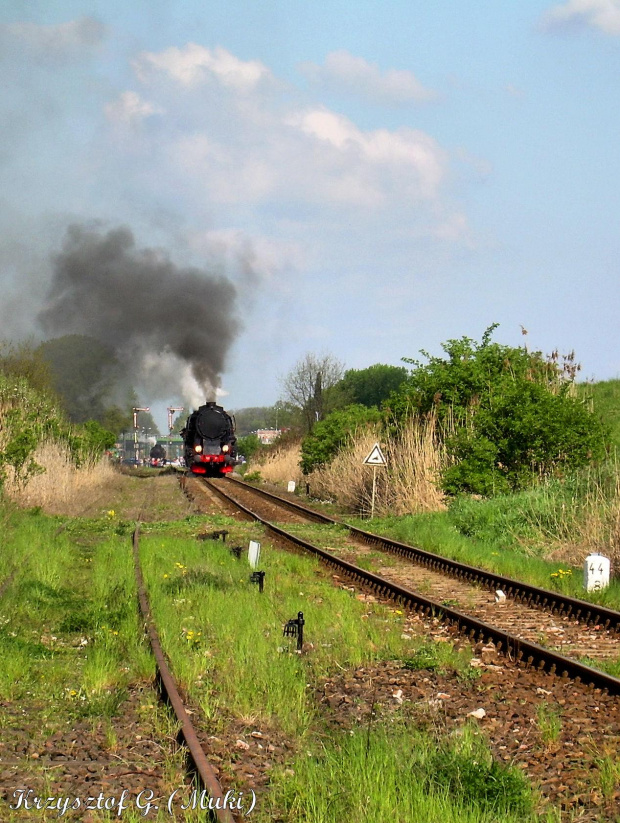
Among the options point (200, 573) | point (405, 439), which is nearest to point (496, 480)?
point (405, 439)

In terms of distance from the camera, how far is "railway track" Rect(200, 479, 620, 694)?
26.7 ft

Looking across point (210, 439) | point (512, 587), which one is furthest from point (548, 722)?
point (210, 439)

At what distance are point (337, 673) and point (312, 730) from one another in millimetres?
1567

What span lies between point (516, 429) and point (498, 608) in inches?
358

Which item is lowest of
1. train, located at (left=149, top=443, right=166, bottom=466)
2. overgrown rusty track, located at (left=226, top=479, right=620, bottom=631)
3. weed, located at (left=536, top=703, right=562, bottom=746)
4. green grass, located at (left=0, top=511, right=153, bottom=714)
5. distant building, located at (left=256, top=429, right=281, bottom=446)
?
train, located at (left=149, top=443, right=166, bottom=466)

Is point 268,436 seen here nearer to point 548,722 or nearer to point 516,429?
point 516,429

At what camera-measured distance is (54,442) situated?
31938 millimetres

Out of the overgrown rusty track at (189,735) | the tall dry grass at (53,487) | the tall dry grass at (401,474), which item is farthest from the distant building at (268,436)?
the overgrown rusty track at (189,735)

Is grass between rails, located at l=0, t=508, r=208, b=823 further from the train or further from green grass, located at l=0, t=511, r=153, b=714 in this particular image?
the train

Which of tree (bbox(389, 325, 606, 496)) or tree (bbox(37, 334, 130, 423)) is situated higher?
tree (bbox(37, 334, 130, 423))

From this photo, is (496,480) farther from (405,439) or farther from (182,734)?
(182,734)

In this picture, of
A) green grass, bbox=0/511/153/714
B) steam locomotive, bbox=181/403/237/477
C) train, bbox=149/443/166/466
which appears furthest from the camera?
train, bbox=149/443/166/466

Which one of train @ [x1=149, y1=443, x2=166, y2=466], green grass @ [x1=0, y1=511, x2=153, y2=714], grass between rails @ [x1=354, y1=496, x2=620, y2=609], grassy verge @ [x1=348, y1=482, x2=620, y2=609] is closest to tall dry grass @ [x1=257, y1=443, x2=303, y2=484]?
grass between rails @ [x1=354, y1=496, x2=620, y2=609]

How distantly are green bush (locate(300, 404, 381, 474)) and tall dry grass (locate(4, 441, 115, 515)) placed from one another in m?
9.44
